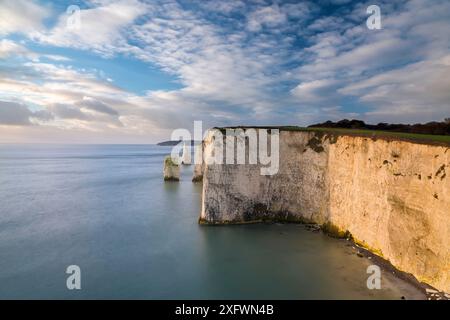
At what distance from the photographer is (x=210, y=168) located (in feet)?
76.5

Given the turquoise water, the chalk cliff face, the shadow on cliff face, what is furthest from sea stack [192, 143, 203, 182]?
the shadow on cliff face

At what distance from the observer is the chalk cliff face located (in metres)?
12.8

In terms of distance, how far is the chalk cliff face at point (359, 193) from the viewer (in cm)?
1283

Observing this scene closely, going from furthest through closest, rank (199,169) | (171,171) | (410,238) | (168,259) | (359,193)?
1. (199,169)
2. (171,171)
3. (359,193)
4. (168,259)
5. (410,238)

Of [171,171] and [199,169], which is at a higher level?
[199,169]

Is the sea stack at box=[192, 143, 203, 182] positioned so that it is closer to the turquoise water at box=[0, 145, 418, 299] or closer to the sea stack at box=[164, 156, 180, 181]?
the sea stack at box=[164, 156, 180, 181]

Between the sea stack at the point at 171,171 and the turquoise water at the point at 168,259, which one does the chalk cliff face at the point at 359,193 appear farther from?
the sea stack at the point at 171,171

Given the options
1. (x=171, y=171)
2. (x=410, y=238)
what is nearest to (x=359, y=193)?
(x=410, y=238)

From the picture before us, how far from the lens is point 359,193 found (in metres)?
18.5

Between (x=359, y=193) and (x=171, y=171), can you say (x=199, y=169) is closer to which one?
(x=171, y=171)

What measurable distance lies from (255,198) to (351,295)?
1180cm

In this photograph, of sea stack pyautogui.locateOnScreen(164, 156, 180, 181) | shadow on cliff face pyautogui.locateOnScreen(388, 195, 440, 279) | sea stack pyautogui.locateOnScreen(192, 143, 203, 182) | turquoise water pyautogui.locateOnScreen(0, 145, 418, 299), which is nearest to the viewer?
shadow on cliff face pyautogui.locateOnScreen(388, 195, 440, 279)

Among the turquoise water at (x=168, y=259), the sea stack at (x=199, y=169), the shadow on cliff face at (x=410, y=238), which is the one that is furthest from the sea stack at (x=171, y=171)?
the shadow on cliff face at (x=410, y=238)
